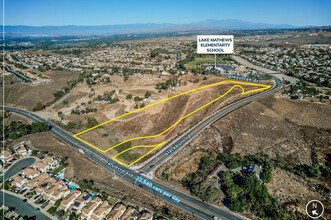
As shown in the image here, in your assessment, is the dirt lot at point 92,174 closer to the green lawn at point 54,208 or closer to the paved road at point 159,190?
the paved road at point 159,190

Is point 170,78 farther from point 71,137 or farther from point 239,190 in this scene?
point 239,190

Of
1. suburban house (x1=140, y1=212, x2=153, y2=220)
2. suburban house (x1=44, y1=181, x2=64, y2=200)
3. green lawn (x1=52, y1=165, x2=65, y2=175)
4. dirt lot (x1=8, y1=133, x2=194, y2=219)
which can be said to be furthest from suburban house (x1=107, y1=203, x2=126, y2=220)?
green lawn (x1=52, y1=165, x2=65, y2=175)

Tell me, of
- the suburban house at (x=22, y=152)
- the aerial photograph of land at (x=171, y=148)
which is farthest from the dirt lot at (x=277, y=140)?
the suburban house at (x=22, y=152)

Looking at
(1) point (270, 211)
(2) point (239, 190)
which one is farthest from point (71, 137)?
(1) point (270, 211)

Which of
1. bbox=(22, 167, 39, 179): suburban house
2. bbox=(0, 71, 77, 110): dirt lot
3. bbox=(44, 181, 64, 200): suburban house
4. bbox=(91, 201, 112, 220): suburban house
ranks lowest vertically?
bbox=(91, 201, 112, 220): suburban house

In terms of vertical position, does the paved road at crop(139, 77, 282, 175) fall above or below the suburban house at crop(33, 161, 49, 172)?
above

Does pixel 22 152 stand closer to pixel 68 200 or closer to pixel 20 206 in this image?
pixel 20 206

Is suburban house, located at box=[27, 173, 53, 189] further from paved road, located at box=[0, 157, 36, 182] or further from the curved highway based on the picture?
the curved highway

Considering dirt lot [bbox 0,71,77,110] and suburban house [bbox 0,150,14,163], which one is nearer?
suburban house [bbox 0,150,14,163]
